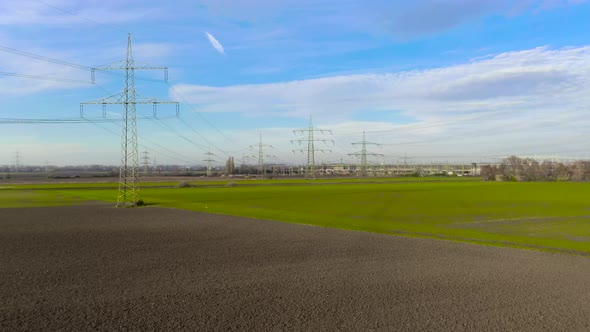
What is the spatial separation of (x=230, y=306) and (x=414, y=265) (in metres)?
7.19

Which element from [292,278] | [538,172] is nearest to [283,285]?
[292,278]

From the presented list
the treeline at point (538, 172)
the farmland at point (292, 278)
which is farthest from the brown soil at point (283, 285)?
the treeline at point (538, 172)

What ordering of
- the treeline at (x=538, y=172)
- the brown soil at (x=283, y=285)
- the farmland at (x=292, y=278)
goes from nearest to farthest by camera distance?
the brown soil at (x=283, y=285)
the farmland at (x=292, y=278)
the treeline at (x=538, y=172)

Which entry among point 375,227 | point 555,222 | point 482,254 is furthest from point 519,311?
point 555,222

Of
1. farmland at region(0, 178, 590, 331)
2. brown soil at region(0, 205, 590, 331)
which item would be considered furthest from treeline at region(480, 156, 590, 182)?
brown soil at region(0, 205, 590, 331)

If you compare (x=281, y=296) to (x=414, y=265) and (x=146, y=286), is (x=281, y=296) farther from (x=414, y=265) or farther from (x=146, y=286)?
(x=414, y=265)

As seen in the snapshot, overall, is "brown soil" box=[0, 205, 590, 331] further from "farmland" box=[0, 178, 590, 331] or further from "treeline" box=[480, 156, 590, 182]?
"treeline" box=[480, 156, 590, 182]

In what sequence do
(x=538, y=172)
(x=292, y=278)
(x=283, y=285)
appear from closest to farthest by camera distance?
1. (x=283, y=285)
2. (x=292, y=278)
3. (x=538, y=172)

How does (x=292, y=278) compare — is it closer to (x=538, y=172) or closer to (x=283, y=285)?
(x=283, y=285)

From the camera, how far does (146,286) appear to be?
1276 cm

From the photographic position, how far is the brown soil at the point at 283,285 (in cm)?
984

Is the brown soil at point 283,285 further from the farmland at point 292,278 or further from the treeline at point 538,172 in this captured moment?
the treeline at point 538,172

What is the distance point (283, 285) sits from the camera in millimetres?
12984

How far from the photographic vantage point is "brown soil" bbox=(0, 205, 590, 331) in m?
9.84
